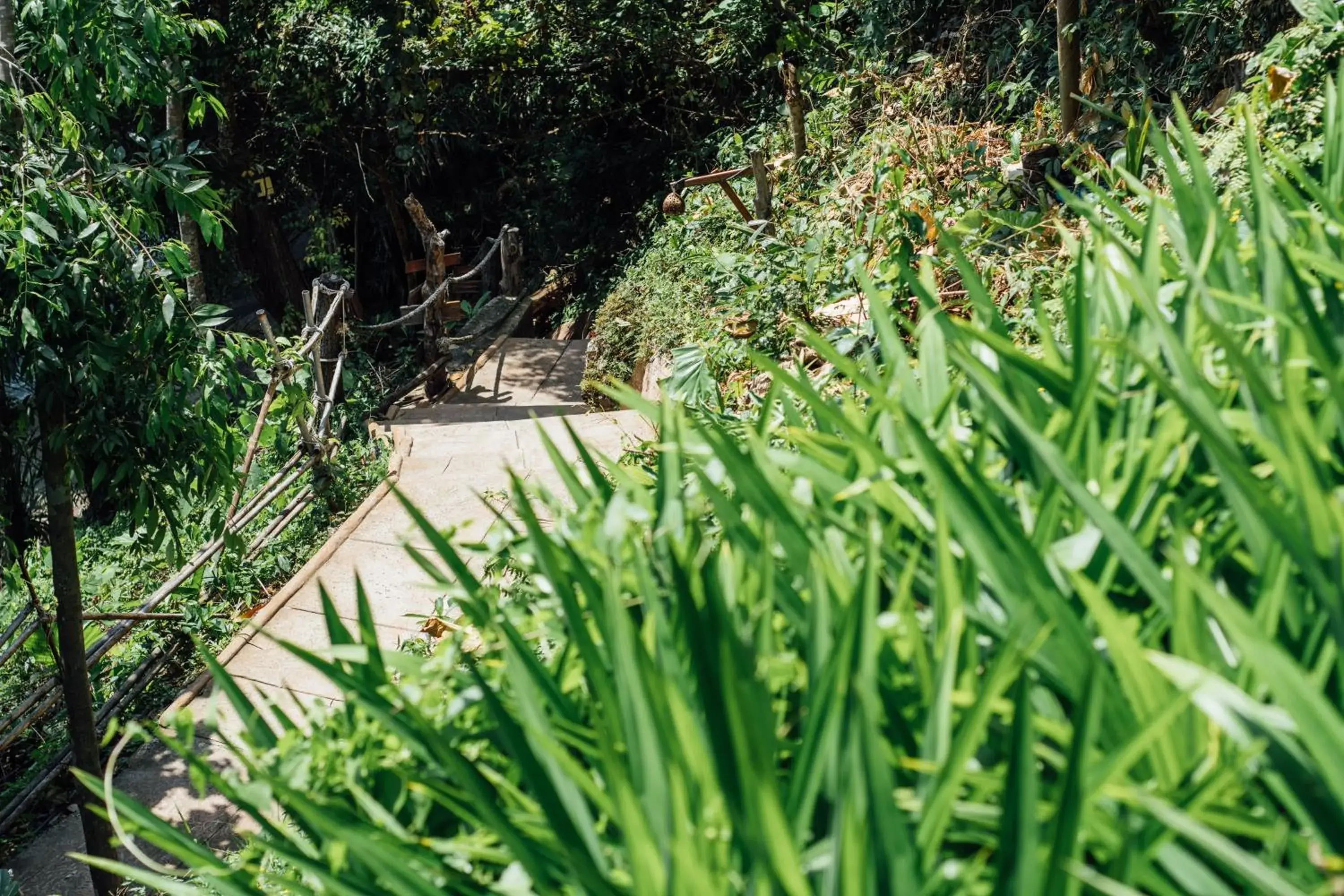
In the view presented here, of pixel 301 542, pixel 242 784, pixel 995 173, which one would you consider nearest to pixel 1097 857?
pixel 242 784

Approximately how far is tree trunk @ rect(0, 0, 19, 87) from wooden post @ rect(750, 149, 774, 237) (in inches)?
150

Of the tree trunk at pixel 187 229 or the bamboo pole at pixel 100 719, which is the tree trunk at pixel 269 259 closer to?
the tree trunk at pixel 187 229

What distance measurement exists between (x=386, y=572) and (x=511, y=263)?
21.5ft

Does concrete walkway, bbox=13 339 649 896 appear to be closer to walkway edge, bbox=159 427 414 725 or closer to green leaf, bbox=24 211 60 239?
walkway edge, bbox=159 427 414 725

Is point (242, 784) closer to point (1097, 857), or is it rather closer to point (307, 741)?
point (307, 741)

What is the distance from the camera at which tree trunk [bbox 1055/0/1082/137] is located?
4863 millimetres

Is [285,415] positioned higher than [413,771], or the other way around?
[413,771]

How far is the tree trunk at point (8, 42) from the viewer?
11.1 ft

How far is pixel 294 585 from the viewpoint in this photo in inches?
227

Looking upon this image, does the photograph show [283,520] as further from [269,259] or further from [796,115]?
[269,259]

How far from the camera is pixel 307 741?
1062 mm

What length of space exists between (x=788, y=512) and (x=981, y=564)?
175 mm

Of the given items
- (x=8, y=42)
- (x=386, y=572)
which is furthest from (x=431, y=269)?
(x=8, y=42)

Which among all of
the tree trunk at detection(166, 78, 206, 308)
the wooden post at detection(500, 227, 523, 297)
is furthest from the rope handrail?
the tree trunk at detection(166, 78, 206, 308)
